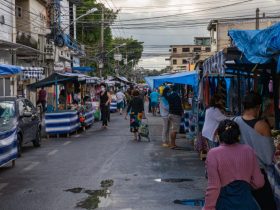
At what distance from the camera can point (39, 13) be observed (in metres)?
37.9

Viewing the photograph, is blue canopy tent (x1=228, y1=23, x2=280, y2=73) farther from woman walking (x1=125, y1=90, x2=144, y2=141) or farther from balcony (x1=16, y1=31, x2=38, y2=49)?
balcony (x1=16, y1=31, x2=38, y2=49)

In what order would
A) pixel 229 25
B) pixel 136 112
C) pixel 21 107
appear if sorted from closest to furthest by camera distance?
pixel 21 107, pixel 136 112, pixel 229 25

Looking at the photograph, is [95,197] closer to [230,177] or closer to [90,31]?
[230,177]

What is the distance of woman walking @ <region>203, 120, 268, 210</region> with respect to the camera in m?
4.49

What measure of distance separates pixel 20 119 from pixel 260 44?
28.5 ft

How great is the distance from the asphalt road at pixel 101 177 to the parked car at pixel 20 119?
431mm

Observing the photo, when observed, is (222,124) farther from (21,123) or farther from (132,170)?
(21,123)

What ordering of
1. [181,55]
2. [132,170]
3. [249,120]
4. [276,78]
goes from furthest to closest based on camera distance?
1. [181,55]
2. [132,170]
3. [276,78]
4. [249,120]

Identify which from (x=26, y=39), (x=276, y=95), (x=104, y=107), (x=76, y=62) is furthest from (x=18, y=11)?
(x=276, y=95)

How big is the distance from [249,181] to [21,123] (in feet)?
34.0

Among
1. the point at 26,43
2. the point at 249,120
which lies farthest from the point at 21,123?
the point at 26,43

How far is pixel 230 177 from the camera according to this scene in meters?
4.54

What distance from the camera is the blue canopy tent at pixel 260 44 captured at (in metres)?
6.31

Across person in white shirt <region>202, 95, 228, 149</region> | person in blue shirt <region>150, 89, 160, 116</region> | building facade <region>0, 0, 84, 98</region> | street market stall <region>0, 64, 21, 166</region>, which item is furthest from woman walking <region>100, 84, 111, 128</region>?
person in white shirt <region>202, 95, 228, 149</region>
